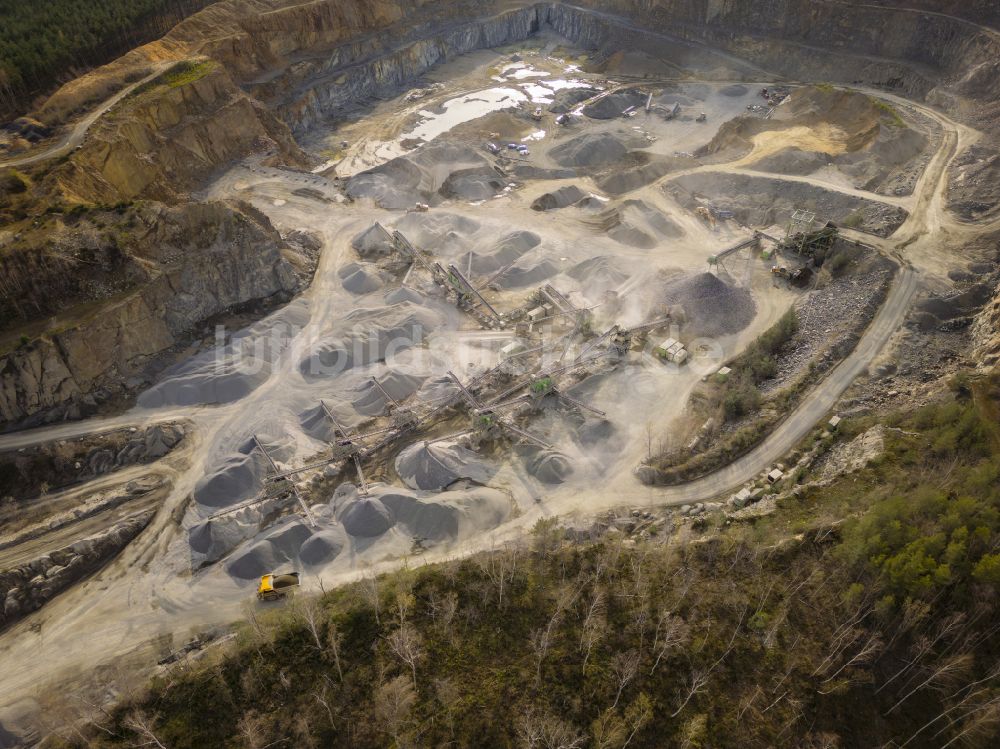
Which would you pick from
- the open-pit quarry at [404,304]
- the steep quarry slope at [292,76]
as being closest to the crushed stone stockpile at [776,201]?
the open-pit quarry at [404,304]

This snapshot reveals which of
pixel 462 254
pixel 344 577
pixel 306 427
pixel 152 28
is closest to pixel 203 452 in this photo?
pixel 306 427

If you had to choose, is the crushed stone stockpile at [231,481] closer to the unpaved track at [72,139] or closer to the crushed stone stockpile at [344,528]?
the crushed stone stockpile at [344,528]

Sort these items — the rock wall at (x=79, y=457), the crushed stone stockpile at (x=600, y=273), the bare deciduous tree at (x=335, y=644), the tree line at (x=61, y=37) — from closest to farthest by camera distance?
the bare deciduous tree at (x=335, y=644) < the rock wall at (x=79, y=457) < the crushed stone stockpile at (x=600, y=273) < the tree line at (x=61, y=37)

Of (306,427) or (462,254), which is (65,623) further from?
(462,254)

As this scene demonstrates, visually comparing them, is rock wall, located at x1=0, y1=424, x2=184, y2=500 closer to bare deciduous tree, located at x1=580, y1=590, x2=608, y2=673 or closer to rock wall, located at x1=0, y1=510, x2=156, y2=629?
rock wall, located at x1=0, y1=510, x2=156, y2=629

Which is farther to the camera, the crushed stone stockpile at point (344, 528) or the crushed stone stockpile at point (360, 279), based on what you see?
the crushed stone stockpile at point (360, 279)

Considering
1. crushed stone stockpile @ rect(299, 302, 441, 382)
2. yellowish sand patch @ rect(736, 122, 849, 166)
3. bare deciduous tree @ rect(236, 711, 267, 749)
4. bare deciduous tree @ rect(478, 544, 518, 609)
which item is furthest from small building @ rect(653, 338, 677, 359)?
bare deciduous tree @ rect(236, 711, 267, 749)
